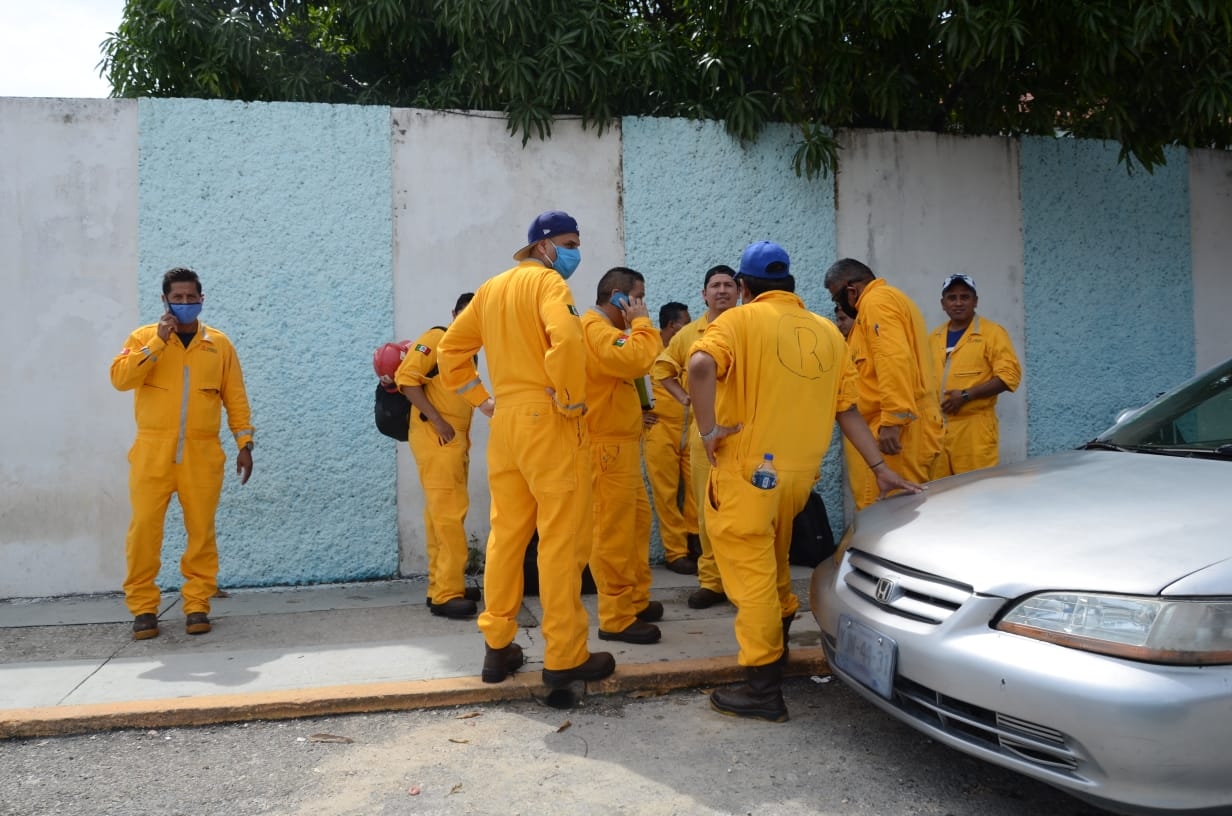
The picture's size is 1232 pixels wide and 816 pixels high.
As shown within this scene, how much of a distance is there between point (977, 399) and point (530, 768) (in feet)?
12.4

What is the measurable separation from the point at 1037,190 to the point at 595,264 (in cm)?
341

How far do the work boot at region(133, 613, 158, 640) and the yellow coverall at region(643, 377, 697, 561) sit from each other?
3083mm

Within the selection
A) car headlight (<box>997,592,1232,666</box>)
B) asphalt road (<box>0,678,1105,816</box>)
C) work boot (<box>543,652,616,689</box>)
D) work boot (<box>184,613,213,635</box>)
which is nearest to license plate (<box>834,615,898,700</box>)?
asphalt road (<box>0,678,1105,816</box>)

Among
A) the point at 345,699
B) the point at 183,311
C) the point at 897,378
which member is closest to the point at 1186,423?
the point at 897,378

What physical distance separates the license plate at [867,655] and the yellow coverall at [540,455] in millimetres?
1135

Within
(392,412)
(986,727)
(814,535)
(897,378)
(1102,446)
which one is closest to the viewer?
(986,727)

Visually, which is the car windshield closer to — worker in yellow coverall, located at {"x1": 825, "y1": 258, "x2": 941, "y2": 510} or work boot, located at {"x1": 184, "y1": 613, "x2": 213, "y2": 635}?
worker in yellow coverall, located at {"x1": 825, "y1": 258, "x2": 941, "y2": 510}

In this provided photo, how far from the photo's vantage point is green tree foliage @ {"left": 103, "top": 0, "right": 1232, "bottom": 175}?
614 centimetres

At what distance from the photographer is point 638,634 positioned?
15.4 ft

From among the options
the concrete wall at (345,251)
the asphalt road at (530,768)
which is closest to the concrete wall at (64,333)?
the concrete wall at (345,251)

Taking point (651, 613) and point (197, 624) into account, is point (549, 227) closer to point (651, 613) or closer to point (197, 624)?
point (651, 613)

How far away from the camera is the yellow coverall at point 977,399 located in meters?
5.94

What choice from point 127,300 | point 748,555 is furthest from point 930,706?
point 127,300

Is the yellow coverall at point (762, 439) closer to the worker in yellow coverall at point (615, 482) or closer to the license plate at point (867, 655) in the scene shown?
the license plate at point (867, 655)
